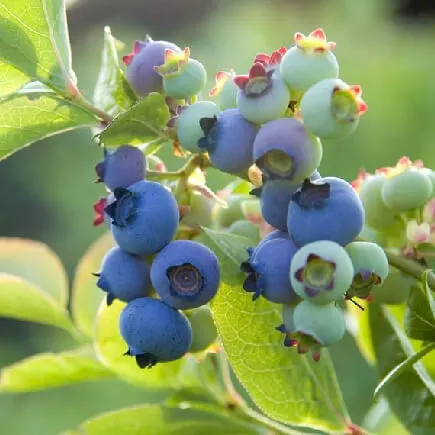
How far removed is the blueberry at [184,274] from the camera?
60cm

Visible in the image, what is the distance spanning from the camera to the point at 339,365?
3270 millimetres

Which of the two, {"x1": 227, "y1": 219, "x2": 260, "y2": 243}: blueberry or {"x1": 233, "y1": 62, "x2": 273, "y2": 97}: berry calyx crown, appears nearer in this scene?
{"x1": 233, "y1": 62, "x2": 273, "y2": 97}: berry calyx crown

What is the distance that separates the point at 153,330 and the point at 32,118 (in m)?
0.22

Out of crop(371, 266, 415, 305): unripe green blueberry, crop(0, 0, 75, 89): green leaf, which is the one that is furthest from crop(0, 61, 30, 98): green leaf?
crop(371, 266, 415, 305): unripe green blueberry

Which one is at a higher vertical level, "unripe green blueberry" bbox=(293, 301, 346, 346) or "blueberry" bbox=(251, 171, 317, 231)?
"blueberry" bbox=(251, 171, 317, 231)

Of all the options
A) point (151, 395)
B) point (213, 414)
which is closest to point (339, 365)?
point (151, 395)

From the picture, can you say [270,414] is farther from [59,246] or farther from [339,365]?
[59,246]

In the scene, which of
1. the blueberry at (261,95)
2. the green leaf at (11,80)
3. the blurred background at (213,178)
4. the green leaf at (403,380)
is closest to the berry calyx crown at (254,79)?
the blueberry at (261,95)

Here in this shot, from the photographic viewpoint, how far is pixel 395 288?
783 millimetres

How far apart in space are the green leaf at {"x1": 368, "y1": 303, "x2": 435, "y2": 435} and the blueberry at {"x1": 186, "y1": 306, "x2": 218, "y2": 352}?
19 centimetres

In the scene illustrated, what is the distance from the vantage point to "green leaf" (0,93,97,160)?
2.40 feet

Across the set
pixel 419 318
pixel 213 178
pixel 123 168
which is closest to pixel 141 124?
pixel 123 168

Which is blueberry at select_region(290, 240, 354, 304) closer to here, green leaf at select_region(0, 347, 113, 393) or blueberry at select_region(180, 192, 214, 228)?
blueberry at select_region(180, 192, 214, 228)

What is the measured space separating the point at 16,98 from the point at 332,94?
0.28 meters
